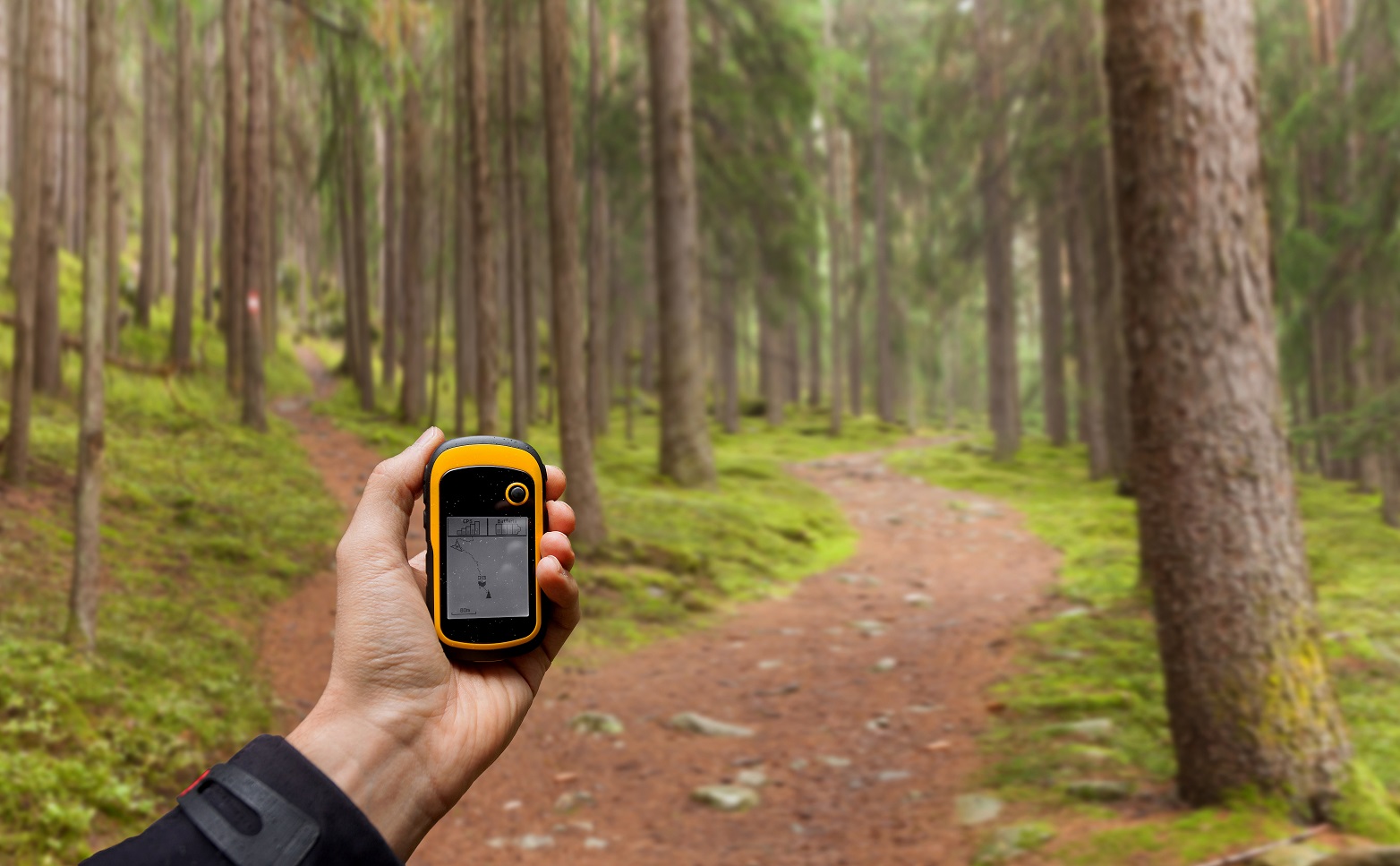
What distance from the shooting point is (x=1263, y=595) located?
12.9ft

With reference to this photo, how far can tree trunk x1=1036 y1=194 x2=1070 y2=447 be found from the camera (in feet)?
76.6

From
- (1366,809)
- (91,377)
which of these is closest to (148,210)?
(91,377)

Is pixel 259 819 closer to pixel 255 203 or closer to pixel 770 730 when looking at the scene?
pixel 770 730

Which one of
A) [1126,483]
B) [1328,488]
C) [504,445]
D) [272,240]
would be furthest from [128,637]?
[272,240]

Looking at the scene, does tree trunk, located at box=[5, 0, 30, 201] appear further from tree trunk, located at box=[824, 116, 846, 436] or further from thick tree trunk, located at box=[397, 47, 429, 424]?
tree trunk, located at box=[824, 116, 846, 436]

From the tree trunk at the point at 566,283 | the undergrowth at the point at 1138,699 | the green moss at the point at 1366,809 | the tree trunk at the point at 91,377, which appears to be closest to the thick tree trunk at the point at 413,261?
the tree trunk at the point at 566,283

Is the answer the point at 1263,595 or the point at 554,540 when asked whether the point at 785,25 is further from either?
the point at 554,540

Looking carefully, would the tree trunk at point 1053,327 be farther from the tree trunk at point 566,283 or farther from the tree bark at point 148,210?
the tree bark at point 148,210

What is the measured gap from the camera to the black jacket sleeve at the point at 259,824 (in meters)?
1.14

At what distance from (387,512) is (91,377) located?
4961 millimetres

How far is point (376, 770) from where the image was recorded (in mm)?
1437

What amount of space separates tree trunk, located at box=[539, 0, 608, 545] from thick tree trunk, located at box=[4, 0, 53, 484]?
16.0 feet

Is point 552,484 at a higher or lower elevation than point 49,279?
lower

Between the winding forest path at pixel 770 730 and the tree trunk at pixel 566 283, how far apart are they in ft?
6.37
